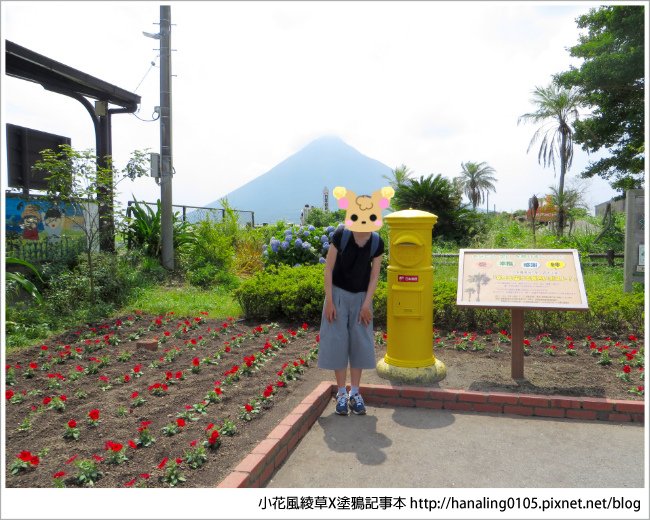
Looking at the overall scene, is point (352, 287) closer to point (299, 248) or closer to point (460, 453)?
point (460, 453)

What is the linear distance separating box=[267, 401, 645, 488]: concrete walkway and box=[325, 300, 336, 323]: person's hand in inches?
34.4

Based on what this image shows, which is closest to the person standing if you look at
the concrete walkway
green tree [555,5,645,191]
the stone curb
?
the stone curb

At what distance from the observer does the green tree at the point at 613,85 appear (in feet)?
56.8

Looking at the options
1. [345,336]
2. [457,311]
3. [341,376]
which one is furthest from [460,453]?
[457,311]

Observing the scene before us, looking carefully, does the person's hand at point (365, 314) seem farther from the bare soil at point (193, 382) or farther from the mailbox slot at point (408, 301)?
the bare soil at point (193, 382)

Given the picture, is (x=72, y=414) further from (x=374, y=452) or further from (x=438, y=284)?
(x=438, y=284)

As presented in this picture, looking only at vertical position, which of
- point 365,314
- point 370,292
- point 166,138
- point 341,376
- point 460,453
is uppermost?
point 166,138

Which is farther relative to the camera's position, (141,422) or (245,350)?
(245,350)

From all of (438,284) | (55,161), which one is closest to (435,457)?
(438,284)

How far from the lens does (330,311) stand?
4141mm

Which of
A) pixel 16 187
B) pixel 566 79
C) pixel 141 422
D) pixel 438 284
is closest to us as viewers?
pixel 141 422

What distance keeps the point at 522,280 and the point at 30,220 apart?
810 cm

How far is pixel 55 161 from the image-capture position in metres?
7.57

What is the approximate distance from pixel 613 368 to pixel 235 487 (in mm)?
4269
